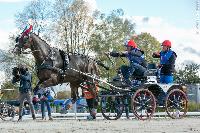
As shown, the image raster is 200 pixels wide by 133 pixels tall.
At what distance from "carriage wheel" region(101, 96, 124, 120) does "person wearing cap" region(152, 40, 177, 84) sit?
1705 mm

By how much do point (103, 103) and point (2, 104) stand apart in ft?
22.2

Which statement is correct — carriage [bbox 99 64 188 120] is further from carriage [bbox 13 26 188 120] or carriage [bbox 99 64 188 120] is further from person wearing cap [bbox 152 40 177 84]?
person wearing cap [bbox 152 40 177 84]

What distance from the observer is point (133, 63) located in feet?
63.0

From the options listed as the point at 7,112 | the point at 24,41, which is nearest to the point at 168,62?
the point at 24,41

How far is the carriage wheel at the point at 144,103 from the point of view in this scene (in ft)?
61.3

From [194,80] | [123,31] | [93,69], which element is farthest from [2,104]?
[194,80]

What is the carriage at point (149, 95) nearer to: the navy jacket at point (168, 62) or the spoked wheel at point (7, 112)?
the navy jacket at point (168, 62)

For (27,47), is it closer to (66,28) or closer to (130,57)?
(130,57)

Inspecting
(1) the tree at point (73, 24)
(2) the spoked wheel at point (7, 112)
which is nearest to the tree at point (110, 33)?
(1) the tree at point (73, 24)

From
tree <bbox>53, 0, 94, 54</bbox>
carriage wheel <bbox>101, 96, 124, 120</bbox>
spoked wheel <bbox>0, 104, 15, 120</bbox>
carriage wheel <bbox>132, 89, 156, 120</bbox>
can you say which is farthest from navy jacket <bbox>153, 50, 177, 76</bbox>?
tree <bbox>53, 0, 94, 54</bbox>

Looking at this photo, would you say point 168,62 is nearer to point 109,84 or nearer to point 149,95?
point 149,95

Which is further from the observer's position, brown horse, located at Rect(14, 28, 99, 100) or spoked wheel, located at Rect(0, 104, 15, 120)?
spoked wheel, located at Rect(0, 104, 15, 120)

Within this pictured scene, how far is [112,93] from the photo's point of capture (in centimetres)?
1994

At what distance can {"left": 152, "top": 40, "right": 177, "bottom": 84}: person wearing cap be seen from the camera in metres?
19.4
